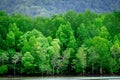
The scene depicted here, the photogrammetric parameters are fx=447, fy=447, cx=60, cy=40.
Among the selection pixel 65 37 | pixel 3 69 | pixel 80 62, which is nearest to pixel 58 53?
pixel 80 62

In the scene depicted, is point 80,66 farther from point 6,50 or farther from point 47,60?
point 6,50

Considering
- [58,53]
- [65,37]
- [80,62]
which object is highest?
[65,37]

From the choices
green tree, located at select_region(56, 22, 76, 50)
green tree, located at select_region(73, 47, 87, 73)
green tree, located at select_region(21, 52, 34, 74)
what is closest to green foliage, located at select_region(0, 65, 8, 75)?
green tree, located at select_region(21, 52, 34, 74)

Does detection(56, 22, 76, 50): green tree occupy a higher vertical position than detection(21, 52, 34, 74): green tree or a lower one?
higher

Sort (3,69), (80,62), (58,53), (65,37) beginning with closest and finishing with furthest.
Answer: (3,69)
(80,62)
(58,53)
(65,37)

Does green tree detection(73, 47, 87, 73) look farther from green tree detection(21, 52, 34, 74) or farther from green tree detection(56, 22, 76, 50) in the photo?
green tree detection(56, 22, 76, 50)

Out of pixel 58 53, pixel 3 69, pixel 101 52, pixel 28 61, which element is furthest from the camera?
pixel 101 52

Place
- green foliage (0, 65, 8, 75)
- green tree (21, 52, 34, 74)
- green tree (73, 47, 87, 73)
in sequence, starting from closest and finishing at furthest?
green foliage (0, 65, 8, 75) → green tree (21, 52, 34, 74) → green tree (73, 47, 87, 73)

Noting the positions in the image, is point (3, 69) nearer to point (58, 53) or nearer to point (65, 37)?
point (58, 53)

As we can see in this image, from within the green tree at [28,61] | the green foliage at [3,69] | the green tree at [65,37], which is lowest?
the green foliage at [3,69]

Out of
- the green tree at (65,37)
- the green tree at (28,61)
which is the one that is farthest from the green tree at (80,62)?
the green tree at (65,37)

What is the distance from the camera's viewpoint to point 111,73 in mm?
93562

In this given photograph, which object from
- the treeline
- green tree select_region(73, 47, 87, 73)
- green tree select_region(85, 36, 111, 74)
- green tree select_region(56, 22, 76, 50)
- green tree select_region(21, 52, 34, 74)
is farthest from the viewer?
green tree select_region(56, 22, 76, 50)

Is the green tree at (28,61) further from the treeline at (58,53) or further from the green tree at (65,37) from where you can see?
the green tree at (65,37)
